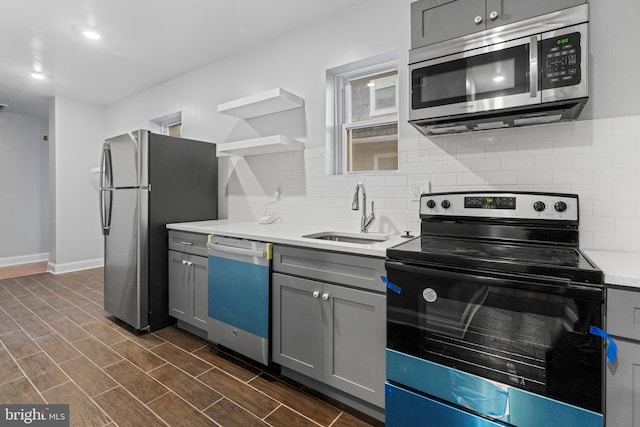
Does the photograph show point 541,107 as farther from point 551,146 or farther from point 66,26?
point 66,26

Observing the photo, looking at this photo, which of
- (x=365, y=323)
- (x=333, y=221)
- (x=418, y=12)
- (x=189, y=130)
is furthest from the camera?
(x=189, y=130)

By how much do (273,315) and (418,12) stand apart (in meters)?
1.98

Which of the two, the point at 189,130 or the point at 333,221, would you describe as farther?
the point at 189,130

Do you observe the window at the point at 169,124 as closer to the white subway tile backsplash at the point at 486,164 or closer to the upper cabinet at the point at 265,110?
the upper cabinet at the point at 265,110

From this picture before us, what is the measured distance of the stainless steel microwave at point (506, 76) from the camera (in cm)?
140

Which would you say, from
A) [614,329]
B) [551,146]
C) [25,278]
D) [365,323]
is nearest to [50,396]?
[365,323]

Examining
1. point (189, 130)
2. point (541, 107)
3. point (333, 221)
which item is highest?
point (189, 130)

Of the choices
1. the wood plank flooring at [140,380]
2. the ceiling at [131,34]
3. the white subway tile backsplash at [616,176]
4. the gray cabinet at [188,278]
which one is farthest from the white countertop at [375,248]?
the ceiling at [131,34]

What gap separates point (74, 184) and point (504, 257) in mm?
5966

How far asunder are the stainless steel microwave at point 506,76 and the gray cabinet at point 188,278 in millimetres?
1908

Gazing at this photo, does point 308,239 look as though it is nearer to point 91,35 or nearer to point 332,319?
point 332,319

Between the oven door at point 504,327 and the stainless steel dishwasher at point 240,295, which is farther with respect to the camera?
the stainless steel dishwasher at point 240,295

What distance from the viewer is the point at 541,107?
149 cm

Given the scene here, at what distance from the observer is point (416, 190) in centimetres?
215
